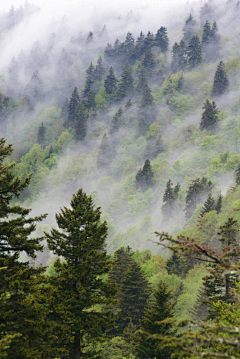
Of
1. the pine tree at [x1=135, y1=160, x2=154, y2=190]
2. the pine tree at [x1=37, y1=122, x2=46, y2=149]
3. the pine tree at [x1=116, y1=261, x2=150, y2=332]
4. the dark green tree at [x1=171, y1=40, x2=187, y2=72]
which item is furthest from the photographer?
the pine tree at [x1=37, y1=122, x2=46, y2=149]

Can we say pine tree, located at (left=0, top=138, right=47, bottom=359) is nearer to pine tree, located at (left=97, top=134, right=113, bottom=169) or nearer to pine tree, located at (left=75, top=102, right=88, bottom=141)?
pine tree, located at (left=97, top=134, right=113, bottom=169)

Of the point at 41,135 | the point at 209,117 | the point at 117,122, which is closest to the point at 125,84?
the point at 117,122

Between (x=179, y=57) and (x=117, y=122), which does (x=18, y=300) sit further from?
(x=179, y=57)

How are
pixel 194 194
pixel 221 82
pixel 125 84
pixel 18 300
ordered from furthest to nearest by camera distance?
pixel 125 84, pixel 221 82, pixel 194 194, pixel 18 300

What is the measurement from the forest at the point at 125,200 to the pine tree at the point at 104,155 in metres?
0.65

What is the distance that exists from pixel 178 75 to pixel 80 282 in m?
132

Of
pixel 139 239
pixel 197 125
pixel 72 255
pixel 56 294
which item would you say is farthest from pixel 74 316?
pixel 197 125

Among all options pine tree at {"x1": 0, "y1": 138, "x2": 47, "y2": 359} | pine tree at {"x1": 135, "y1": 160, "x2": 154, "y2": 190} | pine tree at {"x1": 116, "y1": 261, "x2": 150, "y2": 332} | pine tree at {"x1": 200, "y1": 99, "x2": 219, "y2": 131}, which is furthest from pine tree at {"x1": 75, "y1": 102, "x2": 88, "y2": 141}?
pine tree at {"x1": 0, "y1": 138, "x2": 47, "y2": 359}

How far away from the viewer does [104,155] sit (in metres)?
123

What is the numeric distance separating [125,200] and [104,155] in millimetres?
31531

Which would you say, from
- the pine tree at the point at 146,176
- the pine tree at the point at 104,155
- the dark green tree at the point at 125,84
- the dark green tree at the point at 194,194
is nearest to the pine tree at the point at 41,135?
the pine tree at the point at 104,155

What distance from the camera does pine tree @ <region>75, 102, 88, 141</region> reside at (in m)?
136

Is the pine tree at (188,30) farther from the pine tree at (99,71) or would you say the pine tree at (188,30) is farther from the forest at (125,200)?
the pine tree at (99,71)

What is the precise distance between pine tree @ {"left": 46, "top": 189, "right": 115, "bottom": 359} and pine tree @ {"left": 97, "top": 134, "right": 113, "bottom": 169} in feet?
353
